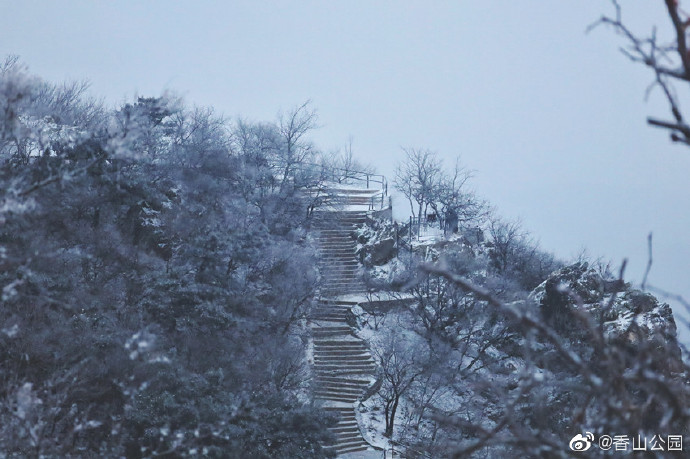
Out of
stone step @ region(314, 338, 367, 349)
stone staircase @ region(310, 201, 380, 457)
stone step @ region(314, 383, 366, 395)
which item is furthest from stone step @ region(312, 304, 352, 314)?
stone step @ region(314, 383, 366, 395)

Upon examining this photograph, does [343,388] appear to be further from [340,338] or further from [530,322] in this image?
[530,322]

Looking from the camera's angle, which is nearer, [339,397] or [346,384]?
[339,397]

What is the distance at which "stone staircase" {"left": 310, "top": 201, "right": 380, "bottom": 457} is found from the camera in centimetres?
2062

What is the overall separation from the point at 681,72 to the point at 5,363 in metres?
15.3

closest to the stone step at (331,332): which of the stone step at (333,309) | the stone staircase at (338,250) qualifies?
the stone step at (333,309)

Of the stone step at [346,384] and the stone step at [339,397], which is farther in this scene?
the stone step at [346,384]

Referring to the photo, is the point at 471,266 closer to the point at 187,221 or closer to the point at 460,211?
the point at 460,211

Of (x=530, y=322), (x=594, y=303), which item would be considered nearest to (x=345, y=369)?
(x=594, y=303)

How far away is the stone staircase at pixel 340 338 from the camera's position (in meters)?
20.6

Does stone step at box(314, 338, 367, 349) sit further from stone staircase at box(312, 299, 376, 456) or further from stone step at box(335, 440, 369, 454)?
stone step at box(335, 440, 369, 454)

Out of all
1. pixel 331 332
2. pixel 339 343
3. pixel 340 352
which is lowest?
pixel 340 352

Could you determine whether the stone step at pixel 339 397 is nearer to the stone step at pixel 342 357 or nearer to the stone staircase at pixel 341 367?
the stone staircase at pixel 341 367

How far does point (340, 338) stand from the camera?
24.8 m

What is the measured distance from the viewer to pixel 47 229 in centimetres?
2006
